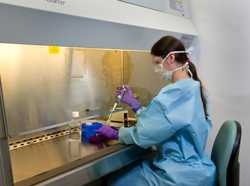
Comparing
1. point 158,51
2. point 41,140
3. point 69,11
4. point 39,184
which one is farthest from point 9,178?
point 158,51

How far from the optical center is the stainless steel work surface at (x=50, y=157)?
3.08 feet

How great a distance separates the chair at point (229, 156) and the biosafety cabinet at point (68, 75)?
0.39 m

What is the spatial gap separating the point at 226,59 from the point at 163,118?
96cm

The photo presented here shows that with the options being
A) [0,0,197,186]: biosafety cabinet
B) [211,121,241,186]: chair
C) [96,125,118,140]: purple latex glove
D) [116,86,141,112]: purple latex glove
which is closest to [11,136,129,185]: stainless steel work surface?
[0,0,197,186]: biosafety cabinet

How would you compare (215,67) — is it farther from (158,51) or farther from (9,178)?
(9,178)

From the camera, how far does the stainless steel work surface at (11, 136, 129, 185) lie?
3.08 ft

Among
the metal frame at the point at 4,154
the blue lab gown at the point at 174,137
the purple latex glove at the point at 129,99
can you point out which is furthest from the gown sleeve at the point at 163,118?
the metal frame at the point at 4,154

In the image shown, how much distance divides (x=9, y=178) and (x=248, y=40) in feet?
5.44

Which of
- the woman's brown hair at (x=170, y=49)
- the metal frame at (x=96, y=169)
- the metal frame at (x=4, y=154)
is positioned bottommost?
the metal frame at (x=96, y=169)

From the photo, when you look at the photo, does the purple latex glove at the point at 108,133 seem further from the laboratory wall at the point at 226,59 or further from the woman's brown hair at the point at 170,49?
the laboratory wall at the point at 226,59

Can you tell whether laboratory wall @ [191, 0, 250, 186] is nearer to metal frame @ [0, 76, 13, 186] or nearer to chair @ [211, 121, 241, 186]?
chair @ [211, 121, 241, 186]

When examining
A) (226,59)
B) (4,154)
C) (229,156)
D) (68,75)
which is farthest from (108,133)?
(226,59)

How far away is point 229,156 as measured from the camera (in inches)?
45.1

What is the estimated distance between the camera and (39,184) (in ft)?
2.85
